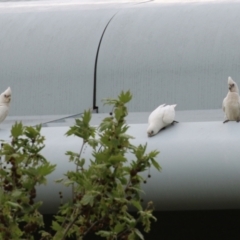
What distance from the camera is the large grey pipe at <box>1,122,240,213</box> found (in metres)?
6.76

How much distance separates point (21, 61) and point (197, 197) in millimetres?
4374

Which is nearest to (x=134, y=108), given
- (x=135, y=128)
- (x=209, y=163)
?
(x=135, y=128)

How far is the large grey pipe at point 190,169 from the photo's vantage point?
676 cm

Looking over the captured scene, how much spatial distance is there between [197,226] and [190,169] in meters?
2.60

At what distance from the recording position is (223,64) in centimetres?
1002

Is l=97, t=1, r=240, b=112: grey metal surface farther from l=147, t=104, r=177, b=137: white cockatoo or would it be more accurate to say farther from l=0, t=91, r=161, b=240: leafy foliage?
l=0, t=91, r=161, b=240: leafy foliage

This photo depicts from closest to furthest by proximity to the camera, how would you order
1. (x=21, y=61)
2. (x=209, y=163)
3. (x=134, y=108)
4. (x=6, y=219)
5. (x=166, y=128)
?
(x=6, y=219), (x=209, y=163), (x=166, y=128), (x=134, y=108), (x=21, y=61)

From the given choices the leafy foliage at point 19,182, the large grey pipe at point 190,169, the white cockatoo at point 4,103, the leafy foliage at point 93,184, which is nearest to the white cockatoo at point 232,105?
the large grey pipe at point 190,169

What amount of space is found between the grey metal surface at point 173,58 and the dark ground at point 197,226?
4.25 ft

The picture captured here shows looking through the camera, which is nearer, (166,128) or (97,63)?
(166,128)

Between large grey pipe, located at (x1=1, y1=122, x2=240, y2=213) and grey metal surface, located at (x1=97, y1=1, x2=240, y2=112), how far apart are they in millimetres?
2794

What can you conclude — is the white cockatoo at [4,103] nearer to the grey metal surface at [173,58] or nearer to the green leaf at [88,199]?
the grey metal surface at [173,58]

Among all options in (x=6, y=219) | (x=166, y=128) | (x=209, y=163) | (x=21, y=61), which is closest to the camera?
(x=6, y=219)

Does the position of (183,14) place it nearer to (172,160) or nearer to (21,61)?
(21,61)
